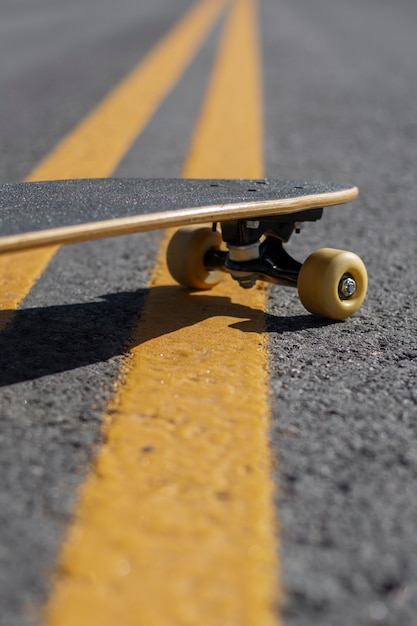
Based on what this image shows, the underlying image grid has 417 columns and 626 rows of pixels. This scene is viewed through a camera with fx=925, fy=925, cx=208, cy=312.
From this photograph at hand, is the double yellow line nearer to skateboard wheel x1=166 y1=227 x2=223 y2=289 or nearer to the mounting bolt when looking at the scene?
skateboard wheel x1=166 y1=227 x2=223 y2=289

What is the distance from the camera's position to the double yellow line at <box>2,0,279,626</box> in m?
Answer: 1.30

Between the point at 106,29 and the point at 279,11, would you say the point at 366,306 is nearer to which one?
the point at 106,29

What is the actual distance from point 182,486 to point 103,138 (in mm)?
4322

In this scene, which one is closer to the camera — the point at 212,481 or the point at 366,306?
the point at 212,481

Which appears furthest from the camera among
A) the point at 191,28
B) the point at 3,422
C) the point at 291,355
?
the point at 191,28

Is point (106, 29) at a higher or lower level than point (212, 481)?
lower

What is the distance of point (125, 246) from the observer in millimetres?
3463

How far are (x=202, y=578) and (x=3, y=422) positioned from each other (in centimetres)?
67

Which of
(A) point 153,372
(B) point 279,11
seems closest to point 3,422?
(A) point 153,372

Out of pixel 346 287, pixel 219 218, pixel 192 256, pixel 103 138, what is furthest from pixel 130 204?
pixel 103 138

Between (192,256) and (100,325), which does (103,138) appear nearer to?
(192,256)

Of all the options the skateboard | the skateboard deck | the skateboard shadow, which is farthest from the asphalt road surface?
the skateboard deck

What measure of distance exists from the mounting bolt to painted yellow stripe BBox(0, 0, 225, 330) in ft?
3.06

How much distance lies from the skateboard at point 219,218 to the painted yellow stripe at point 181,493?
0.60 feet
